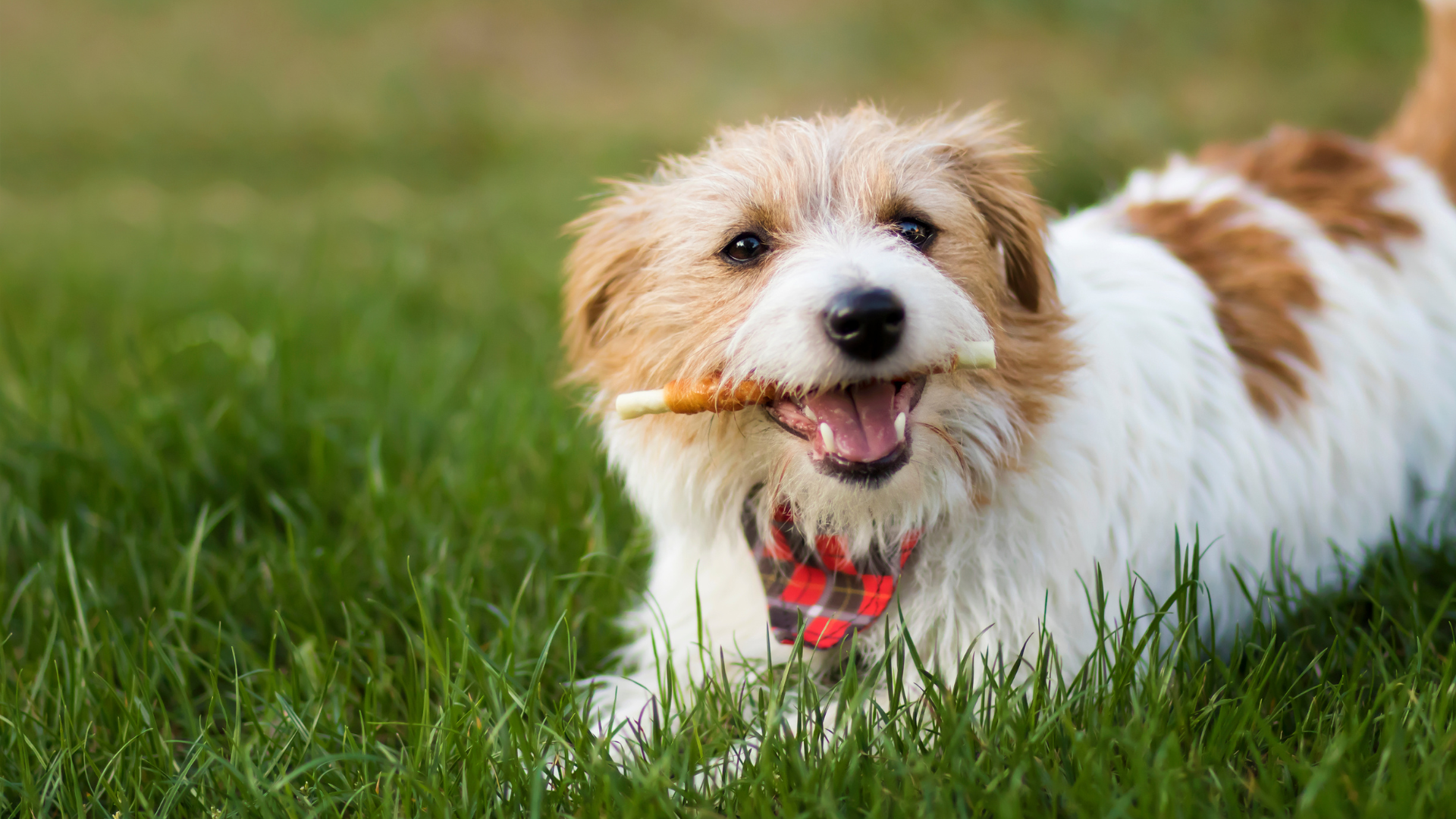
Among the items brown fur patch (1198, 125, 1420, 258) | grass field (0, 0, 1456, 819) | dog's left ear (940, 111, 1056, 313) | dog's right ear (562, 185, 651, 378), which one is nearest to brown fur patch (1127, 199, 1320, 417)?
brown fur patch (1198, 125, 1420, 258)

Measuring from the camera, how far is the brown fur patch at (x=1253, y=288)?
2760 millimetres

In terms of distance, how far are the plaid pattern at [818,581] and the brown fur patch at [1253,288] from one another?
43.6 inches

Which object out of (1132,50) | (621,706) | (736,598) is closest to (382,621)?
(621,706)

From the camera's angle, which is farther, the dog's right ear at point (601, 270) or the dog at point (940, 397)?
the dog's right ear at point (601, 270)

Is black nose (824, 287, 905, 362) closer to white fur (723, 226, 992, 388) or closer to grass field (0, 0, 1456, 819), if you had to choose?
white fur (723, 226, 992, 388)

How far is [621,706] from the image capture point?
8.51 feet

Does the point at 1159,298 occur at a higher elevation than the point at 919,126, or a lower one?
lower

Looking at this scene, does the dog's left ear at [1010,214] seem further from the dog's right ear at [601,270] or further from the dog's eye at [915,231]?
the dog's right ear at [601,270]

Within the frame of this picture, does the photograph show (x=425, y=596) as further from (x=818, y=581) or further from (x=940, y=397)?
(x=940, y=397)

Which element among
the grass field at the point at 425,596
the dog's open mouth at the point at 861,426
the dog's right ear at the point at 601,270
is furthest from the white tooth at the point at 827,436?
the dog's right ear at the point at 601,270

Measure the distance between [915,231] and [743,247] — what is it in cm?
39

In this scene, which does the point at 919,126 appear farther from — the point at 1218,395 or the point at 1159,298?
the point at 1218,395

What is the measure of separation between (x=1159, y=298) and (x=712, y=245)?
3.84 feet

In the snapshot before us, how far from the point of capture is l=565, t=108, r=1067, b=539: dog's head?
2.04m
